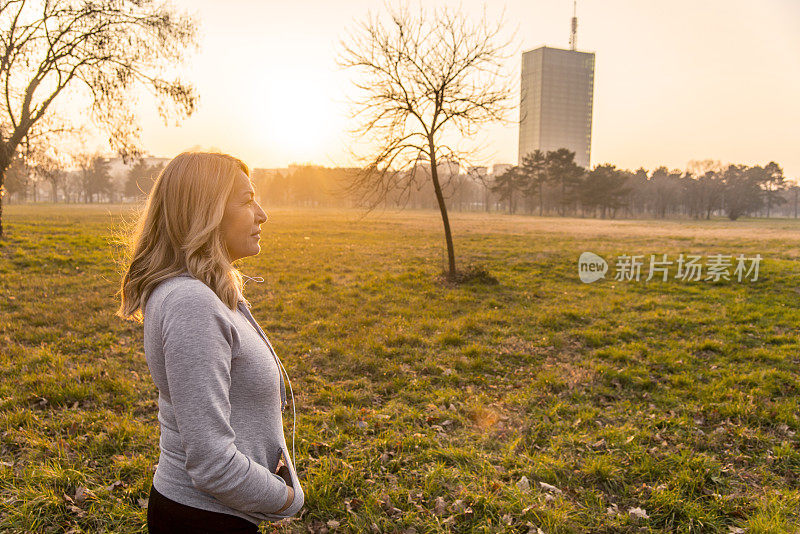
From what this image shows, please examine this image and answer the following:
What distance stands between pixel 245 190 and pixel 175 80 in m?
17.2

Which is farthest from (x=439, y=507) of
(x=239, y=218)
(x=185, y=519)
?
(x=239, y=218)

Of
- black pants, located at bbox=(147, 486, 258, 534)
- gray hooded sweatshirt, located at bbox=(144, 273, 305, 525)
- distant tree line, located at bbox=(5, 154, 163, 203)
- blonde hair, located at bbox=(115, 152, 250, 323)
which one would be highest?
distant tree line, located at bbox=(5, 154, 163, 203)

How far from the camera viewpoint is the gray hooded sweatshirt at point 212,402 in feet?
4.95

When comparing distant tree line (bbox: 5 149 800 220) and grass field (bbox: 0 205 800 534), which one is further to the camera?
distant tree line (bbox: 5 149 800 220)

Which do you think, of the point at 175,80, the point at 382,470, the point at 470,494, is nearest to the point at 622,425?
the point at 470,494

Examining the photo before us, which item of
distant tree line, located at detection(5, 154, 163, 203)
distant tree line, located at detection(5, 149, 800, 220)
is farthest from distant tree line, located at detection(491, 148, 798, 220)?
distant tree line, located at detection(5, 154, 163, 203)

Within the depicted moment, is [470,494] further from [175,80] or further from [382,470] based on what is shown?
[175,80]

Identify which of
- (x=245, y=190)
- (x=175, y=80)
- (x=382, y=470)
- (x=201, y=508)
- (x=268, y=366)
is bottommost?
(x=382, y=470)

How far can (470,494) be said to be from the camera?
4.25 meters

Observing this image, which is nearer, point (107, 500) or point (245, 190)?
point (245, 190)

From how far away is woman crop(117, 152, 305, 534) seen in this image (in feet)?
4.98

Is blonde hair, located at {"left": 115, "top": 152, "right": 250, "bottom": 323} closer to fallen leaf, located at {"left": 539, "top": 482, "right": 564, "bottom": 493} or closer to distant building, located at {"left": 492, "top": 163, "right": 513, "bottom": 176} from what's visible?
fallen leaf, located at {"left": 539, "top": 482, "right": 564, "bottom": 493}

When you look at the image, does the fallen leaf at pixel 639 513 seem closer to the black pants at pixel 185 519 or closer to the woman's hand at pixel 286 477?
the woman's hand at pixel 286 477

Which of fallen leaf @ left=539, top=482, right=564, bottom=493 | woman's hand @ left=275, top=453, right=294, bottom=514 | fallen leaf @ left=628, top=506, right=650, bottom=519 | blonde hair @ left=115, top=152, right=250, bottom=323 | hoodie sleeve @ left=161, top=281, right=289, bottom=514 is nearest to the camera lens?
hoodie sleeve @ left=161, top=281, right=289, bottom=514
